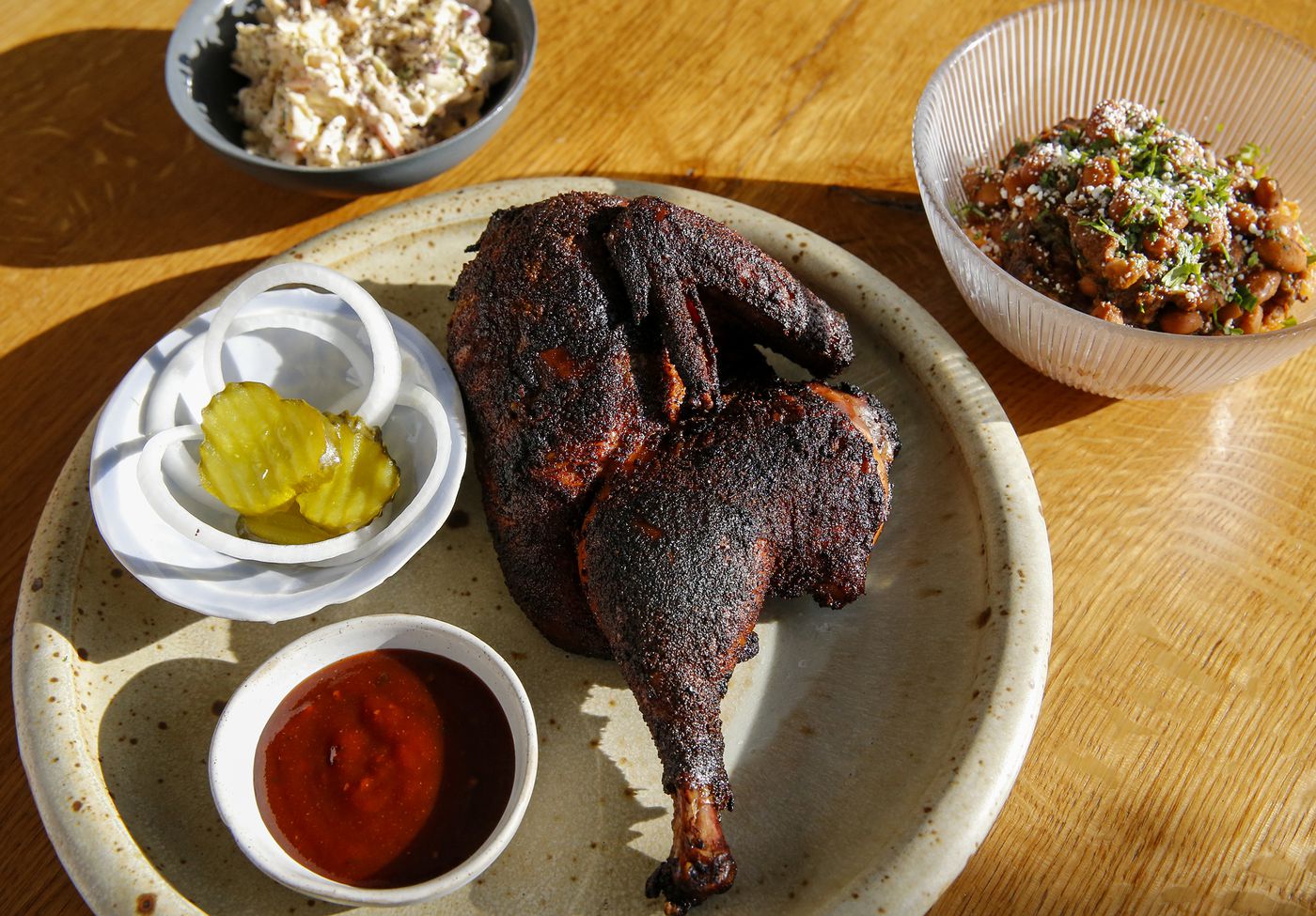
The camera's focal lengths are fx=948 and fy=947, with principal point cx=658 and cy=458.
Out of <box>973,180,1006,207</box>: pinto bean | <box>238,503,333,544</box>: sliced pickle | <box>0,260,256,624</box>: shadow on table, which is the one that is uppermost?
<box>973,180,1006,207</box>: pinto bean

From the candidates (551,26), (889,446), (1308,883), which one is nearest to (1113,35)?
(889,446)

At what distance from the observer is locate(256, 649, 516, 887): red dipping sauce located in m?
1.71

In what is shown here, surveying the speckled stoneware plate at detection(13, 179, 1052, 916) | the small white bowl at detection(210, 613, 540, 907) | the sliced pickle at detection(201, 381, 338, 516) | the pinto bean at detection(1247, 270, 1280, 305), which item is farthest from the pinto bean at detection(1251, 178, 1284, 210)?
the sliced pickle at detection(201, 381, 338, 516)

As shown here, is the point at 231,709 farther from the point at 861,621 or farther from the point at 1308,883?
the point at 1308,883

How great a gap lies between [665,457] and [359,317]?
0.78m

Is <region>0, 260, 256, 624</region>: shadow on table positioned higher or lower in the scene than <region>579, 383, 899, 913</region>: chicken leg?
lower

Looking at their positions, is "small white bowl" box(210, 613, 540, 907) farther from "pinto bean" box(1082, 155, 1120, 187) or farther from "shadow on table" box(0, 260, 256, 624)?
"pinto bean" box(1082, 155, 1120, 187)

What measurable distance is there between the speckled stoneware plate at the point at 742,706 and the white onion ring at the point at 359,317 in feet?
1.07

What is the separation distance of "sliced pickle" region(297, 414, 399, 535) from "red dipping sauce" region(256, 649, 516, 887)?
0.29 metres

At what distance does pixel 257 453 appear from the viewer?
193cm

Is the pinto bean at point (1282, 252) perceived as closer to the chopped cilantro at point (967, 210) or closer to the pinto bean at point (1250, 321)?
the pinto bean at point (1250, 321)

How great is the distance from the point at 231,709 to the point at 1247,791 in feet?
6.61

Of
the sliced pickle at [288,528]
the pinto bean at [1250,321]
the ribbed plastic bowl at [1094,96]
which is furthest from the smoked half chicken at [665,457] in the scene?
the pinto bean at [1250,321]

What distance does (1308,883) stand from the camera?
5.97ft
